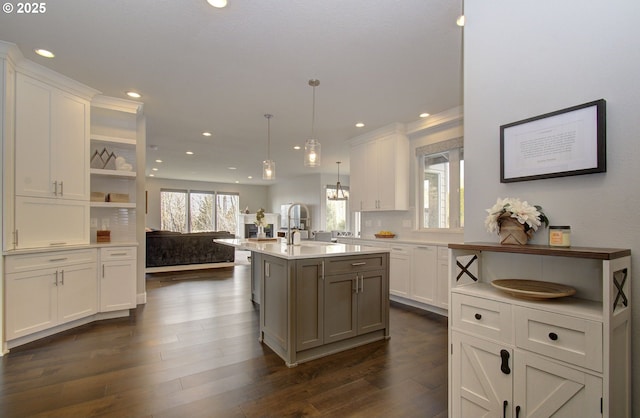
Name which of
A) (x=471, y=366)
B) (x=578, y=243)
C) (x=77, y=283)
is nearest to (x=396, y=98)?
(x=578, y=243)

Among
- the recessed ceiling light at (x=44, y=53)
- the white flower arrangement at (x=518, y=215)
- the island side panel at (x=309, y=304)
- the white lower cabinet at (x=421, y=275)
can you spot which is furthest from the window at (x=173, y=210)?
the white flower arrangement at (x=518, y=215)

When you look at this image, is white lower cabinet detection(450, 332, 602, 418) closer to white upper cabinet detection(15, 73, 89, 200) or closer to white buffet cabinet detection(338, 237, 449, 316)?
white buffet cabinet detection(338, 237, 449, 316)

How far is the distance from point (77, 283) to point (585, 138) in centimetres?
456

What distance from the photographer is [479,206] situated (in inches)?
69.9

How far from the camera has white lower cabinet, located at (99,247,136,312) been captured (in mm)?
3746

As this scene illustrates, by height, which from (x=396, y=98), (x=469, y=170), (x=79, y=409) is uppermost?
(x=396, y=98)

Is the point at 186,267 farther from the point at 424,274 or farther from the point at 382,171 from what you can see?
the point at 424,274

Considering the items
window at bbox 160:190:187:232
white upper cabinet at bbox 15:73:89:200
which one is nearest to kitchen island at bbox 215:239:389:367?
white upper cabinet at bbox 15:73:89:200

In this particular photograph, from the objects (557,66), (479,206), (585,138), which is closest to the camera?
(585,138)

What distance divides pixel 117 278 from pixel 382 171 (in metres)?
4.05

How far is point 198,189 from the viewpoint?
12.0m

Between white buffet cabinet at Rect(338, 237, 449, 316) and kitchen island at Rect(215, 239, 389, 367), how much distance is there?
1162 millimetres

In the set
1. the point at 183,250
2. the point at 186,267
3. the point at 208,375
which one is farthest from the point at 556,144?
the point at 186,267

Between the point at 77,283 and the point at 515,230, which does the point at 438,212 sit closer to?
the point at 515,230
